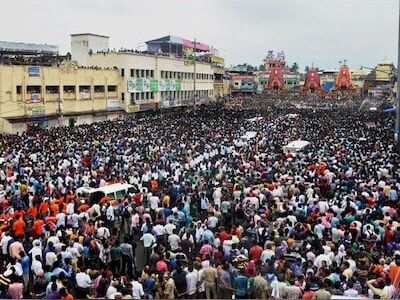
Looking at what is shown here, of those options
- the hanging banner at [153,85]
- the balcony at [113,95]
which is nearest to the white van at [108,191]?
the balcony at [113,95]

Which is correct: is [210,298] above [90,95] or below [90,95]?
below

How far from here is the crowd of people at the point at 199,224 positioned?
7927mm

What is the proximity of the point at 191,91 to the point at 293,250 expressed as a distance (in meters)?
54.6

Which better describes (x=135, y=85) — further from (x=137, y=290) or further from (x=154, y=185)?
(x=137, y=290)

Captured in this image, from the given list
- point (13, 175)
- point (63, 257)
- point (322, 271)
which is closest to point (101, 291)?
point (63, 257)

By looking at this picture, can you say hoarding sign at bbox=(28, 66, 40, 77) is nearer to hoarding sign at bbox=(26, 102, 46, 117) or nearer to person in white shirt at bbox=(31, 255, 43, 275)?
hoarding sign at bbox=(26, 102, 46, 117)

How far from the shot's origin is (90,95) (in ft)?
136

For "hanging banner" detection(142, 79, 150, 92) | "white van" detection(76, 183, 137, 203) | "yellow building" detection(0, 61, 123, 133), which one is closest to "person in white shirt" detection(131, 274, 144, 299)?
"white van" detection(76, 183, 137, 203)

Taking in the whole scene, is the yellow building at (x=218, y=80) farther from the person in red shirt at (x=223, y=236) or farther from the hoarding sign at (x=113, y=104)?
the person in red shirt at (x=223, y=236)

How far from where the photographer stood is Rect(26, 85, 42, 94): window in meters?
34.5

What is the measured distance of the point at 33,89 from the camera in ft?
115

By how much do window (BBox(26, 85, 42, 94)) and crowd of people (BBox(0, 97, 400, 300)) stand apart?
13096 mm

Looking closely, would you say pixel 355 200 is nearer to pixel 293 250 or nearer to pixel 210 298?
pixel 293 250

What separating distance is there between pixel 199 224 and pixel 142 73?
131ft
